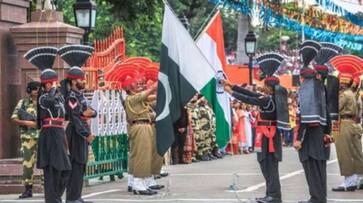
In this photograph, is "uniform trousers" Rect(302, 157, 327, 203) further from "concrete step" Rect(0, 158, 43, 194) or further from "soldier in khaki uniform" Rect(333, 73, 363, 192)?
"concrete step" Rect(0, 158, 43, 194)

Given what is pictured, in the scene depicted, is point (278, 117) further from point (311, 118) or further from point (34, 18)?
point (34, 18)

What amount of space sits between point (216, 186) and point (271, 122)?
3.01 meters

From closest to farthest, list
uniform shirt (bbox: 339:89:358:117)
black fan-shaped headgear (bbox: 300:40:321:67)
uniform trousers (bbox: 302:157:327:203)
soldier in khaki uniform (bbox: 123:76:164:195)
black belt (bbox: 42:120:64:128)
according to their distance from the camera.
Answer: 1. black belt (bbox: 42:120:64:128)
2. uniform trousers (bbox: 302:157:327:203)
3. black fan-shaped headgear (bbox: 300:40:321:67)
4. soldier in khaki uniform (bbox: 123:76:164:195)
5. uniform shirt (bbox: 339:89:358:117)

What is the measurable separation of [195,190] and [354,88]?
3.14 metres

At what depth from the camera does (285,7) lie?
63.3ft

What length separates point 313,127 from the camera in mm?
12602

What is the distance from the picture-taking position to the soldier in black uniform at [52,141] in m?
12.1

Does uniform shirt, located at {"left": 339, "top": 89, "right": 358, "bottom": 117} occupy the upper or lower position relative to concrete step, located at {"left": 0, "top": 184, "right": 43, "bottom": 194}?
upper

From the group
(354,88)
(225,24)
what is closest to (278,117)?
(354,88)

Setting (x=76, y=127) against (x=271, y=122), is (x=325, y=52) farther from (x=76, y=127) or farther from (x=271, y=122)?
(x=76, y=127)

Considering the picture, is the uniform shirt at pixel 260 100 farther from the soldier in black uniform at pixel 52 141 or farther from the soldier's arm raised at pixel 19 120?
the soldier's arm raised at pixel 19 120

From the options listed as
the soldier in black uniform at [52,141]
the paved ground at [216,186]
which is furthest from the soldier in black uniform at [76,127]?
the paved ground at [216,186]

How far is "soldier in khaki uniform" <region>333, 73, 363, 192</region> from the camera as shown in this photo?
1472cm

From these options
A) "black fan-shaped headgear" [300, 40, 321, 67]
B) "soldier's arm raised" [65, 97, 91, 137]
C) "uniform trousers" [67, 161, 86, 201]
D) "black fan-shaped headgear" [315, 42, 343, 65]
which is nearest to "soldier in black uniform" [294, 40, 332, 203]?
"black fan-shaped headgear" [300, 40, 321, 67]
